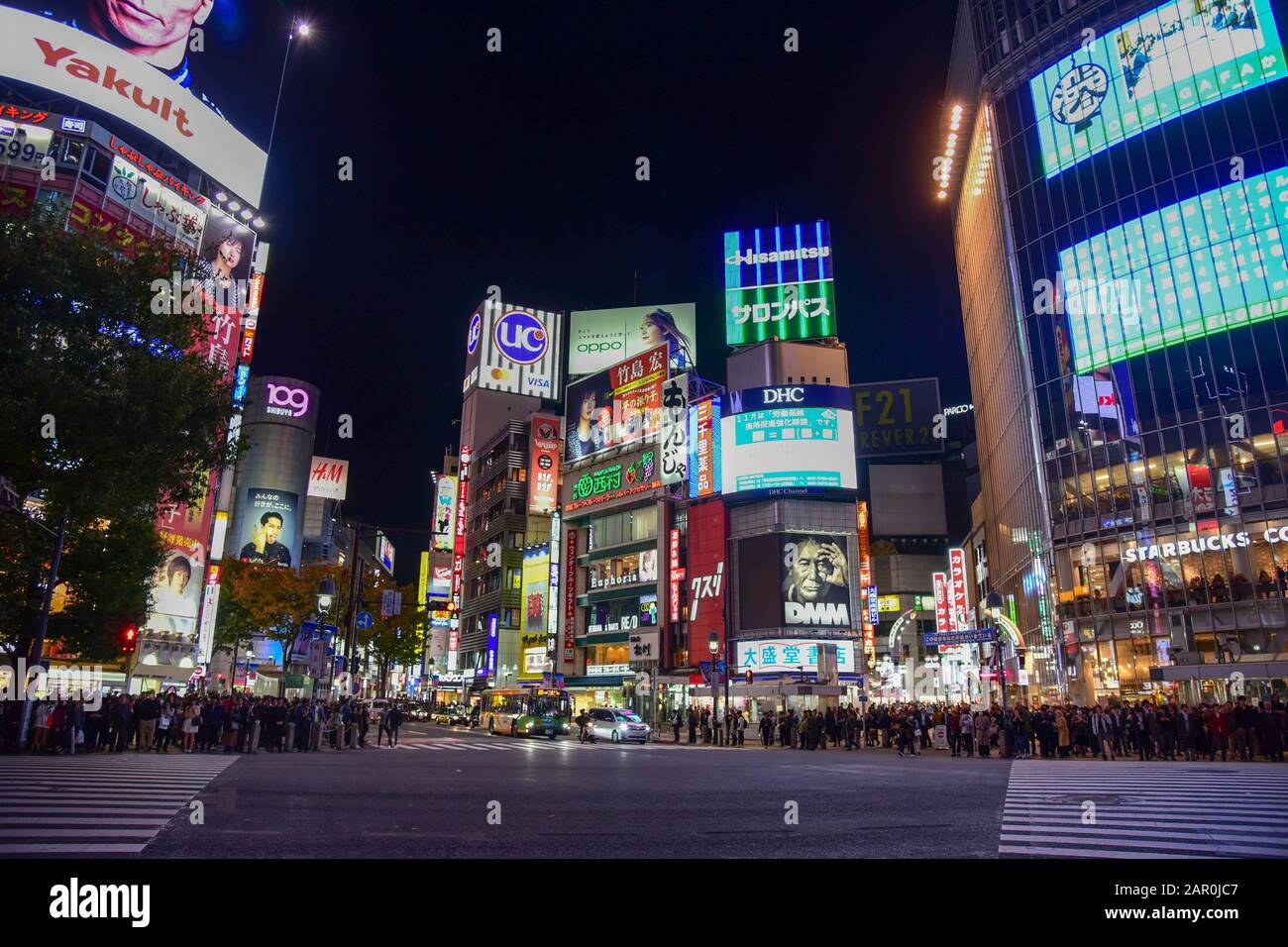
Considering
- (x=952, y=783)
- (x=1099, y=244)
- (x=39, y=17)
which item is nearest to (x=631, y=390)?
(x=1099, y=244)

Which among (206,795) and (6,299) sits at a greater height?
(6,299)

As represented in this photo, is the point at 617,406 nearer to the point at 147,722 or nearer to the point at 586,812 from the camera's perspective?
the point at 147,722

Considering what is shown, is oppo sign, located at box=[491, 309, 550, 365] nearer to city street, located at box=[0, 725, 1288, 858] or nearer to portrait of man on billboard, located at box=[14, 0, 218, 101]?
portrait of man on billboard, located at box=[14, 0, 218, 101]

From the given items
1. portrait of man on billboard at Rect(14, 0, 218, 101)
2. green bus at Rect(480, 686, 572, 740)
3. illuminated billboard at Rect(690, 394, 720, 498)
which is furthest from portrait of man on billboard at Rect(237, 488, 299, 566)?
illuminated billboard at Rect(690, 394, 720, 498)

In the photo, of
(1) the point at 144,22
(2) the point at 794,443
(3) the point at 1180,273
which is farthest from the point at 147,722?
(3) the point at 1180,273

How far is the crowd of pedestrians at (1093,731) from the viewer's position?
25406 millimetres

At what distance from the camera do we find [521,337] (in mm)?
118812

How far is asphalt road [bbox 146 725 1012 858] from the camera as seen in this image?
27.1 ft

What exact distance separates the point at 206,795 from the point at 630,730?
2923 centimetres

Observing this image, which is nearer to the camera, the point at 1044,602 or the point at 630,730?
the point at 630,730

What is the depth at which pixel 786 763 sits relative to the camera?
80.5 ft

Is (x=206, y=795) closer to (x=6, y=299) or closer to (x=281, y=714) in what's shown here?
(x=6, y=299)

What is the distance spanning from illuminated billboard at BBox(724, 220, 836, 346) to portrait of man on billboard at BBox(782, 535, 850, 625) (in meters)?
17.9

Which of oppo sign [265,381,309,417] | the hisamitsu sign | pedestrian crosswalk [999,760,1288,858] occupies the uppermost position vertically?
oppo sign [265,381,309,417]
